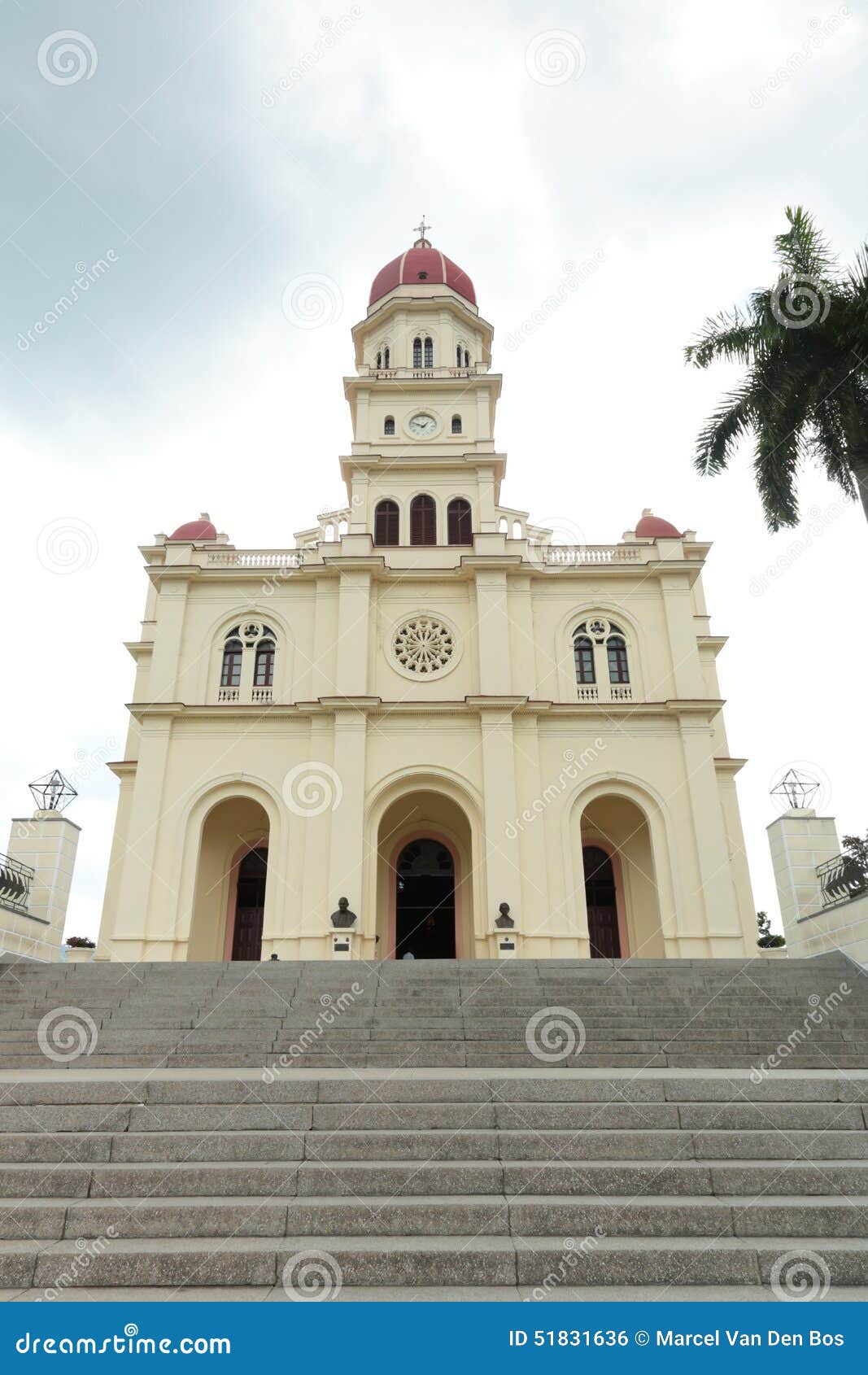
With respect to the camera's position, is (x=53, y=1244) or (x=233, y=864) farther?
(x=233, y=864)

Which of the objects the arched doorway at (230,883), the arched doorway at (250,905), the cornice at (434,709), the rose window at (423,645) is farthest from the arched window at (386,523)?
the arched doorway at (250,905)

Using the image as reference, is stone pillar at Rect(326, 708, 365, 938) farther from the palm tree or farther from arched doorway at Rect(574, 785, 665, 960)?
the palm tree

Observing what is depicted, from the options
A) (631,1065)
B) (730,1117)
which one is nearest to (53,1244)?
(730,1117)

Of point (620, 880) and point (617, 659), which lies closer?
point (617, 659)

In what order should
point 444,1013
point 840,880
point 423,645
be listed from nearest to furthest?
point 444,1013 < point 840,880 < point 423,645

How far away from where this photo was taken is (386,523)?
82.2ft

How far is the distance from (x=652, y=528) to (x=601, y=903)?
12438mm

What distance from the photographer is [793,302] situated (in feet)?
46.4

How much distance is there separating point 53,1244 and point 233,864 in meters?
18.3

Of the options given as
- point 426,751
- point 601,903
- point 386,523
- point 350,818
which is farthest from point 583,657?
point 350,818

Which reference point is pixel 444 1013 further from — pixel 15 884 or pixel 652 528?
pixel 652 528

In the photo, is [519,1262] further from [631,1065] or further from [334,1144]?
[631,1065]

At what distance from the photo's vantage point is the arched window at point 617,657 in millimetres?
22266

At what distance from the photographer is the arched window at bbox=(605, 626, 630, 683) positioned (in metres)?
22.3
